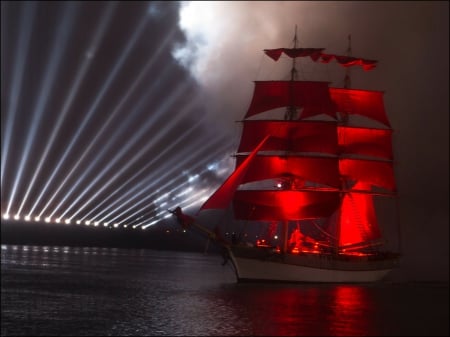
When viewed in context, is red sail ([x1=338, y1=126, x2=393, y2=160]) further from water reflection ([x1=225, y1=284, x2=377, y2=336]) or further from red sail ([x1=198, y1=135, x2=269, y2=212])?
red sail ([x1=198, y1=135, x2=269, y2=212])

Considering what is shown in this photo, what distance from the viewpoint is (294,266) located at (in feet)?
291

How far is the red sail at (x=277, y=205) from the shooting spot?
308 ft

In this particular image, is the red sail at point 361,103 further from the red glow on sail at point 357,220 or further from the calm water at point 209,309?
the calm water at point 209,309

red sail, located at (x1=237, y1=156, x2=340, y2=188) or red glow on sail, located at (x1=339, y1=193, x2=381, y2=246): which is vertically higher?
red sail, located at (x1=237, y1=156, x2=340, y2=188)

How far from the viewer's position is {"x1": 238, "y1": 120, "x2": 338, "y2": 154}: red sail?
3775 inches

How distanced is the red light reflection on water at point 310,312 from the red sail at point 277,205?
41.5 ft

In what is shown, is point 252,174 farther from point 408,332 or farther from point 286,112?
point 408,332

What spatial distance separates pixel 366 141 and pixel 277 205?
19.6 meters

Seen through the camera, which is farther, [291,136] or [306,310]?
[291,136]

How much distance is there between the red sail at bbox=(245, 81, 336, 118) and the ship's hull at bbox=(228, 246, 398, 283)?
19.7 meters

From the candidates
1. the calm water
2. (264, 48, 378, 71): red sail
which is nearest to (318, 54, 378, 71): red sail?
(264, 48, 378, 71): red sail

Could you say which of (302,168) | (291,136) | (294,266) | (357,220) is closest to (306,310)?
(294,266)

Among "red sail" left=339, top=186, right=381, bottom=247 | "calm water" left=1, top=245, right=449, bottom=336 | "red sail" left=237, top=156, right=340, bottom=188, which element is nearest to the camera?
"calm water" left=1, top=245, right=449, bottom=336

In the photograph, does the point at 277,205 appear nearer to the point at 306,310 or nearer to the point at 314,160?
the point at 314,160
